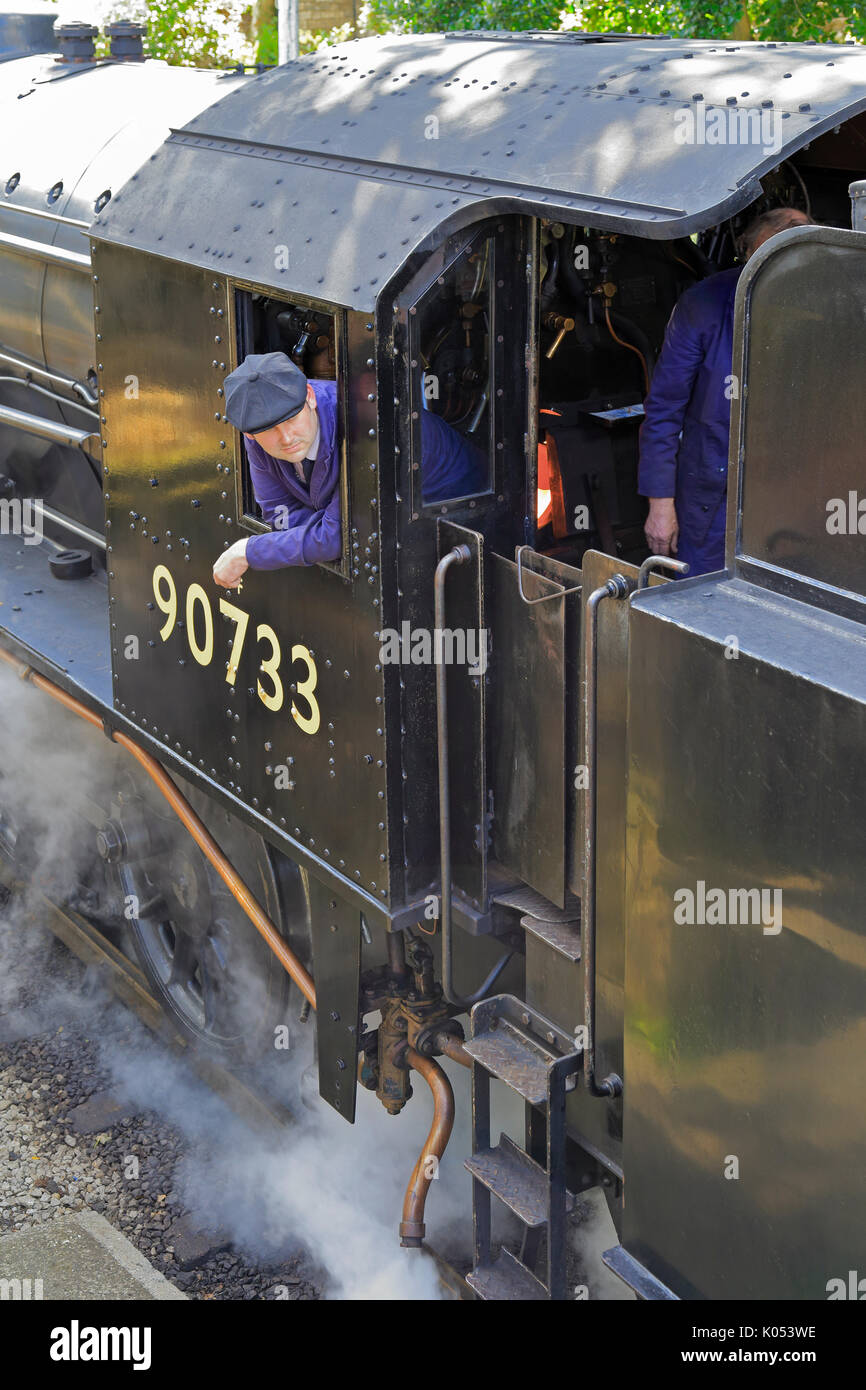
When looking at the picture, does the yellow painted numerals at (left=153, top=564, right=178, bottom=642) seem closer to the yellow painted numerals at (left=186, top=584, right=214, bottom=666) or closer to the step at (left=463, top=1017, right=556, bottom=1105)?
the yellow painted numerals at (left=186, top=584, right=214, bottom=666)

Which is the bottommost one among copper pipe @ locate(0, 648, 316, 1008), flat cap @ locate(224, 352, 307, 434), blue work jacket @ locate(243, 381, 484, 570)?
copper pipe @ locate(0, 648, 316, 1008)

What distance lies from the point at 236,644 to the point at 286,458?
1.98 feet

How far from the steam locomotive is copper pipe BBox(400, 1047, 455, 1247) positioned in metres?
0.01

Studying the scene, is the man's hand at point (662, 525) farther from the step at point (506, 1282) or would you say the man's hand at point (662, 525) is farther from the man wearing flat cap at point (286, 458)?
the step at point (506, 1282)

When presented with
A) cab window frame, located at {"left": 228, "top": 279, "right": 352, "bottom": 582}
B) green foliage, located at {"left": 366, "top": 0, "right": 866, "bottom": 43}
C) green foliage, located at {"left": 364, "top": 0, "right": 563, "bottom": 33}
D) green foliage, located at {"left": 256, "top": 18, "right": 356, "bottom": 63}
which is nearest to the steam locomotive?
cab window frame, located at {"left": 228, "top": 279, "right": 352, "bottom": 582}

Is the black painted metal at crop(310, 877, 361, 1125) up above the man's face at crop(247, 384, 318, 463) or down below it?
below

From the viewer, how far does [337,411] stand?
9.50 feet

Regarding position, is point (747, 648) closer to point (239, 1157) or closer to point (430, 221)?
point (430, 221)

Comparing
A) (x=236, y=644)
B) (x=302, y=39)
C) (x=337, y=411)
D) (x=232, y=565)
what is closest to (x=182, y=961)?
(x=236, y=644)

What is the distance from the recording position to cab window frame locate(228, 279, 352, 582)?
2.82m

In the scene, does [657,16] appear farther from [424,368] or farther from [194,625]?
[424,368]

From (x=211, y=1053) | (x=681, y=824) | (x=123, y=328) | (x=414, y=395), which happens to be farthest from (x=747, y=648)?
(x=211, y=1053)

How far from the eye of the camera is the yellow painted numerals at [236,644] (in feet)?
10.4

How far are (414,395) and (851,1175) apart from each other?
1557mm
